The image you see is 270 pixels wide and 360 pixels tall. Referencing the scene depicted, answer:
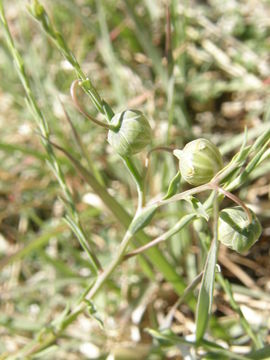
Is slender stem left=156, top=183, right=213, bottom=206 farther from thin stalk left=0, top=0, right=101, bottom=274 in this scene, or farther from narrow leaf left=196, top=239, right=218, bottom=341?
thin stalk left=0, top=0, right=101, bottom=274

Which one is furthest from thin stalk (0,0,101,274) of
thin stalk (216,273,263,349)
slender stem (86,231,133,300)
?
thin stalk (216,273,263,349)

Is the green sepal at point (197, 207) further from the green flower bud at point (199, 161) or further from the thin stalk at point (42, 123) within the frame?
the thin stalk at point (42, 123)

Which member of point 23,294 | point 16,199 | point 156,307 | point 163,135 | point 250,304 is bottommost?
point 250,304

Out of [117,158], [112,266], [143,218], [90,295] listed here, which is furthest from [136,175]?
[117,158]

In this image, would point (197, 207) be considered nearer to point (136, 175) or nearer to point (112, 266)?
point (136, 175)

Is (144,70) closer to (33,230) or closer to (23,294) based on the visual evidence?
(33,230)

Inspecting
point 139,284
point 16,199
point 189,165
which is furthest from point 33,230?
point 189,165
